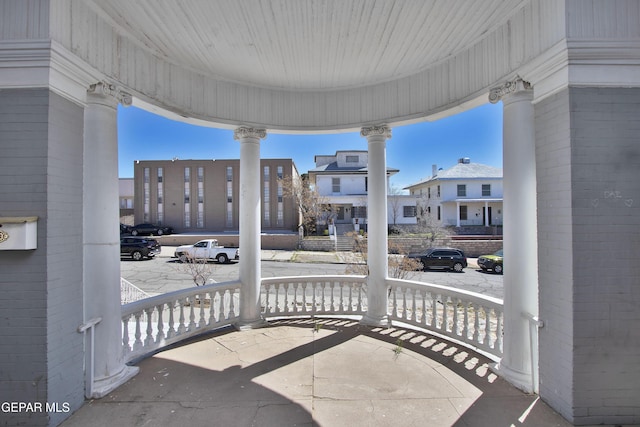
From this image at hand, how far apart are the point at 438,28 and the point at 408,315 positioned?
397 centimetres

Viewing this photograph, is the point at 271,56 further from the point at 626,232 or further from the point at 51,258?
the point at 626,232

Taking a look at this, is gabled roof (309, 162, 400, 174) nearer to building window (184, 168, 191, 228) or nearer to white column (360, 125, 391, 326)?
building window (184, 168, 191, 228)

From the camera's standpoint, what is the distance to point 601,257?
2.29 m

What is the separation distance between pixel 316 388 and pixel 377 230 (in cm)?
253

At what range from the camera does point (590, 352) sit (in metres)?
2.28

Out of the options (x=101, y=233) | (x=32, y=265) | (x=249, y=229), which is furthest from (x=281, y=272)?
(x=32, y=265)

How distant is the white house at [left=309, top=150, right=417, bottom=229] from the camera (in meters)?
26.6

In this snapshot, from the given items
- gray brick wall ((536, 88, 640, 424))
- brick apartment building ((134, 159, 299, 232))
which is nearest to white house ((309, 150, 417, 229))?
brick apartment building ((134, 159, 299, 232))

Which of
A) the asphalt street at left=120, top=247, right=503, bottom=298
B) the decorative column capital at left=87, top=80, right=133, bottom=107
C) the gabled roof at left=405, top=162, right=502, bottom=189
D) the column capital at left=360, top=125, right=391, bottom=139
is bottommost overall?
the asphalt street at left=120, top=247, right=503, bottom=298

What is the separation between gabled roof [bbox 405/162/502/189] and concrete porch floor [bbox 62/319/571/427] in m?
25.1

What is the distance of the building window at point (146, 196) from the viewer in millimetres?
31812

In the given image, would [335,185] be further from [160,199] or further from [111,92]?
[111,92]

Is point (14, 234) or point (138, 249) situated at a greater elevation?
point (14, 234)

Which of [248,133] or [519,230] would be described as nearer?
[519,230]
